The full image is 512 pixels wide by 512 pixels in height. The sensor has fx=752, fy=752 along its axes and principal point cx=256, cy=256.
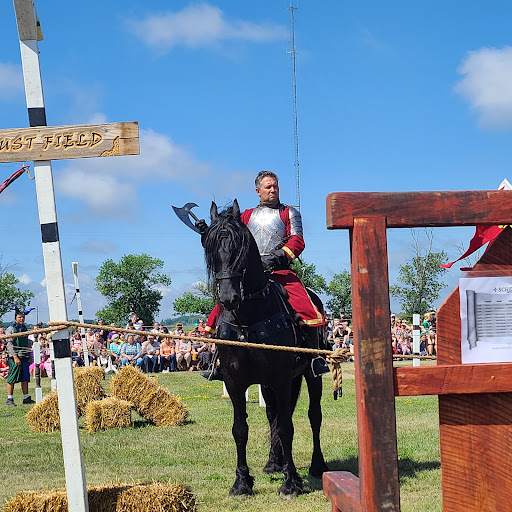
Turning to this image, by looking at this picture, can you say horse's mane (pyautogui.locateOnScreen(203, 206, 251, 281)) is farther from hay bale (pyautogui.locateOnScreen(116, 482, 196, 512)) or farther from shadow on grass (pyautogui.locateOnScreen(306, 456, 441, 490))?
shadow on grass (pyautogui.locateOnScreen(306, 456, 441, 490))

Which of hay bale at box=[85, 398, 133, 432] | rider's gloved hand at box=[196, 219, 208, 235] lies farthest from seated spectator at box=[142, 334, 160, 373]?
rider's gloved hand at box=[196, 219, 208, 235]

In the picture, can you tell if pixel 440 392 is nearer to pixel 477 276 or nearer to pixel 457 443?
pixel 457 443

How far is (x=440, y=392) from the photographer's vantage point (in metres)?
2.31

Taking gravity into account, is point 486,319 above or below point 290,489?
above

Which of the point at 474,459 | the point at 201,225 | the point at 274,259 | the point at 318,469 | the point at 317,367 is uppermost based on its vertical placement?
the point at 201,225

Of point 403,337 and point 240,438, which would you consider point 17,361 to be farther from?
point 403,337

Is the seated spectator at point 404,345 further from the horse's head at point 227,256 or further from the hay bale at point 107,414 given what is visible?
the horse's head at point 227,256

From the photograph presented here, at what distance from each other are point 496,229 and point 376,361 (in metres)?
0.86

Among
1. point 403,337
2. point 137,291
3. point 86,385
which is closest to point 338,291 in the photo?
point 137,291

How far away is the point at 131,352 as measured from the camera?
23.1 m

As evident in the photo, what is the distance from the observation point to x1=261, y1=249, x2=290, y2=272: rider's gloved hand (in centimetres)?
699

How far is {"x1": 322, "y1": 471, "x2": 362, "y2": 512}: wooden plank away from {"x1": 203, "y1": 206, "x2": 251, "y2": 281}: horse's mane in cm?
320

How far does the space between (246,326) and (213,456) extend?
287cm

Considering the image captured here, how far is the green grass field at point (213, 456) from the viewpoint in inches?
260
